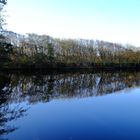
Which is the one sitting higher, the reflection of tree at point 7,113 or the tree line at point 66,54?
the tree line at point 66,54

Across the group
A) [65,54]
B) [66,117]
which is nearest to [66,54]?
[65,54]

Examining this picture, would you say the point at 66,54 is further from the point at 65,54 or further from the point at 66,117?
the point at 66,117

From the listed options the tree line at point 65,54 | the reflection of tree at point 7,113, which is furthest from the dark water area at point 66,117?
the tree line at point 65,54

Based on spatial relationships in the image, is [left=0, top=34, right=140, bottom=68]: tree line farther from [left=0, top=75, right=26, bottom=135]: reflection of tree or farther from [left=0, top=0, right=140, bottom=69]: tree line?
[left=0, top=75, right=26, bottom=135]: reflection of tree

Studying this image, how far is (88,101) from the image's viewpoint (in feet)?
79.0

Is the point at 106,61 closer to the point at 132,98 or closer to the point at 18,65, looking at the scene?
the point at 18,65

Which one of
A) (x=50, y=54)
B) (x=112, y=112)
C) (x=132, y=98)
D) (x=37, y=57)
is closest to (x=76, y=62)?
(x=50, y=54)

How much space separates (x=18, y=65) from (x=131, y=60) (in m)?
41.2

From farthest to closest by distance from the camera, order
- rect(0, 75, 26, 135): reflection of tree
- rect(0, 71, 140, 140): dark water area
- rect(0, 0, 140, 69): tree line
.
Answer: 1. rect(0, 0, 140, 69): tree line
2. rect(0, 75, 26, 135): reflection of tree
3. rect(0, 71, 140, 140): dark water area

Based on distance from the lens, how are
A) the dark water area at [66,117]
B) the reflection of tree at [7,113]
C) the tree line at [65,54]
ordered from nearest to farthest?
the dark water area at [66,117]
the reflection of tree at [7,113]
the tree line at [65,54]

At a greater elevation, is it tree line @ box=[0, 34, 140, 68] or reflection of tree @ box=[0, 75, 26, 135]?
tree line @ box=[0, 34, 140, 68]

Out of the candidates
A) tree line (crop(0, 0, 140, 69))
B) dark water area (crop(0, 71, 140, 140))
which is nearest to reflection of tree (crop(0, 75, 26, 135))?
dark water area (crop(0, 71, 140, 140))

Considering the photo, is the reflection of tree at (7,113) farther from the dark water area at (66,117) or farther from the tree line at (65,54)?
the tree line at (65,54)

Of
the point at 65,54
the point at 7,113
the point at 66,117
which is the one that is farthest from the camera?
the point at 65,54
